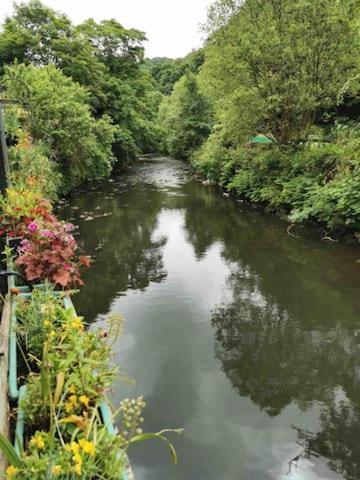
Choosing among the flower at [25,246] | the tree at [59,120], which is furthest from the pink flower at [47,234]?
the tree at [59,120]

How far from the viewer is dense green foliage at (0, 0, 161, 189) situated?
14148 mm

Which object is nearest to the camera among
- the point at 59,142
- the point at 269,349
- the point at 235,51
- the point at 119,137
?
the point at 269,349

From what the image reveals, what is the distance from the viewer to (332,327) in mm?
5824

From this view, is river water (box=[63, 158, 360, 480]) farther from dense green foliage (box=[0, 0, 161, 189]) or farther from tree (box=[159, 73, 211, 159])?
tree (box=[159, 73, 211, 159])

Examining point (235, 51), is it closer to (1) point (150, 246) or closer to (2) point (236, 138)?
(2) point (236, 138)

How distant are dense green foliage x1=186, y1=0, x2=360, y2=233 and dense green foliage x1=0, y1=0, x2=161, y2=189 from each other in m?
5.47

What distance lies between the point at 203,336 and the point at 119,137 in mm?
18583

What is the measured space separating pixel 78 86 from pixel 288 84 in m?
9.81

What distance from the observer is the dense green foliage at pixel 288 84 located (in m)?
11.9

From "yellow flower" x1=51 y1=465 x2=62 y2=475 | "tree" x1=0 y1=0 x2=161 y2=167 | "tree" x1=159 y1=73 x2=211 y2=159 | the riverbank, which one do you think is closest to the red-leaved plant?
"yellow flower" x1=51 y1=465 x2=62 y2=475

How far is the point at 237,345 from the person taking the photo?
5.43m

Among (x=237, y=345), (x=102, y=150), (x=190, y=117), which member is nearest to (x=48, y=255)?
(x=237, y=345)

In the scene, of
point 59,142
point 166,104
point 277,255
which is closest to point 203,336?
point 277,255

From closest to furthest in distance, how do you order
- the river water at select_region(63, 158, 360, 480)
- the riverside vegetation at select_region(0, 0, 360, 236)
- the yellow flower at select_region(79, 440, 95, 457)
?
the yellow flower at select_region(79, 440, 95, 457)
the river water at select_region(63, 158, 360, 480)
the riverside vegetation at select_region(0, 0, 360, 236)
